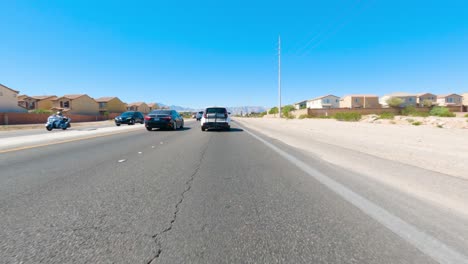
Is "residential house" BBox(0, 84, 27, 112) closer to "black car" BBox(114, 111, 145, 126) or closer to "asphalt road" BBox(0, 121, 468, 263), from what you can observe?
"black car" BBox(114, 111, 145, 126)

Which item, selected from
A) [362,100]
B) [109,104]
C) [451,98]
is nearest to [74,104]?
[109,104]

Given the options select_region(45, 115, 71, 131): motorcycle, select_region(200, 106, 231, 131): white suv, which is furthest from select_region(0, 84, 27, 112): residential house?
select_region(200, 106, 231, 131): white suv

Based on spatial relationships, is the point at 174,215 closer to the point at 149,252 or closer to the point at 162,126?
the point at 149,252

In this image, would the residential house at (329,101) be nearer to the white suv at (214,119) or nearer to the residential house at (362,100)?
the residential house at (362,100)

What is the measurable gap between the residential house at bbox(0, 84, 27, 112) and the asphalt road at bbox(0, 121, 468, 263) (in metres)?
58.6

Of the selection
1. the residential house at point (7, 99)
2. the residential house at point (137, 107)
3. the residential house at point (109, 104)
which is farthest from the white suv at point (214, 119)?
the residential house at point (137, 107)

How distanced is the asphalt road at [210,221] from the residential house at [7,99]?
5859 cm

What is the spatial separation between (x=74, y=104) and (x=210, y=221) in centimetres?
7825

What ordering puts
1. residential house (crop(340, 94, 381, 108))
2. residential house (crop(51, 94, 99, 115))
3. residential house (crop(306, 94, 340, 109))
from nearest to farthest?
residential house (crop(51, 94, 99, 115))
residential house (crop(340, 94, 381, 108))
residential house (crop(306, 94, 340, 109))

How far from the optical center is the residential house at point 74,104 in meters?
65.6

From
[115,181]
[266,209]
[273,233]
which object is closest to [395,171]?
[266,209]

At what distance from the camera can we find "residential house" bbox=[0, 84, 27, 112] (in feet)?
151

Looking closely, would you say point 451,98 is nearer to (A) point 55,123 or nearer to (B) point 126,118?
(B) point 126,118

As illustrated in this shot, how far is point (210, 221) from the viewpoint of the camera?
8.99 feet
